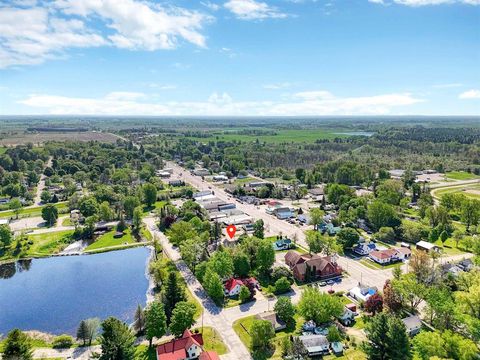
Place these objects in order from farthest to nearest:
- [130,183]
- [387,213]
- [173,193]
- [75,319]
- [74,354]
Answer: [130,183]
[173,193]
[387,213]
[75,319]
[74,354]

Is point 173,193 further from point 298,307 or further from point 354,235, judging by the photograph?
point 298,307

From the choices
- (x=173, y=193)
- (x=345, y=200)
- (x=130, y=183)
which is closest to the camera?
(x=345, y=200)

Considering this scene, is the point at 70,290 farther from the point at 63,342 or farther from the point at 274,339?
the point at 274,339

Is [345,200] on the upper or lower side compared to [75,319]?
upper

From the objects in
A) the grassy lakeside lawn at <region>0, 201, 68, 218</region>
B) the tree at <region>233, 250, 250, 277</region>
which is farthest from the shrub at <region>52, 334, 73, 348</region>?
the grassy lakeside lawn at <region>0, 201, 68, 218</region>

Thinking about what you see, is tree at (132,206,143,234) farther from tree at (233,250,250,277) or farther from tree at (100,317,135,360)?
tree at (100,317,135,360)

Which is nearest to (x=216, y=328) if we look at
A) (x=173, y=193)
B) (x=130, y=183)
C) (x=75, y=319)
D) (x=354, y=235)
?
(x=75, y=319)

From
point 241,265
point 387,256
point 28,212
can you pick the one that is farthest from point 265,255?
point 28,212

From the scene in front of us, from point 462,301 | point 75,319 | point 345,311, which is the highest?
point 462,301
